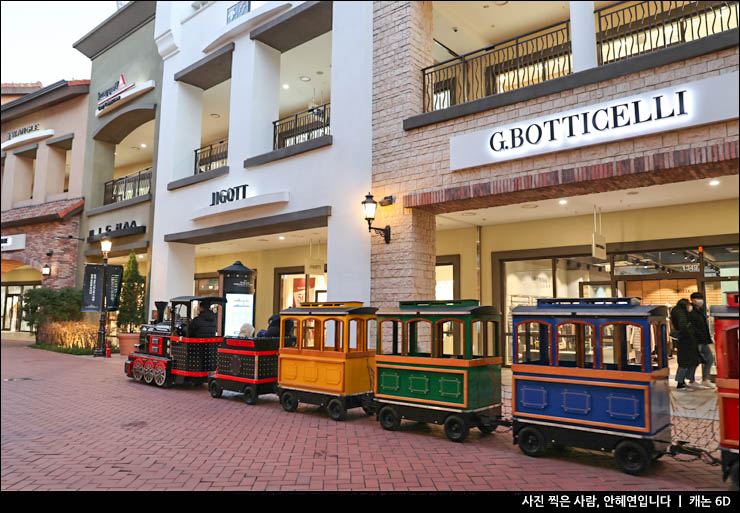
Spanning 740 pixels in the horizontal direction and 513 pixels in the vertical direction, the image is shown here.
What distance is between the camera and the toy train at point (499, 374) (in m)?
5.27

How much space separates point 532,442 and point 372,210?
4.82 meters

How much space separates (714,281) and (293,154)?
933 cm

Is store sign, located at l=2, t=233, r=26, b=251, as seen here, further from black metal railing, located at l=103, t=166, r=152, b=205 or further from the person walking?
the person walking

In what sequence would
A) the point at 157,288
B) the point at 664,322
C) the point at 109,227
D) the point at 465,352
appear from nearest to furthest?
the point at 664,322, the point at 465,352, the point at 157,288, the point at 109,227

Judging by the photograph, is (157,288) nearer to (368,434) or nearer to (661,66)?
(368,434)

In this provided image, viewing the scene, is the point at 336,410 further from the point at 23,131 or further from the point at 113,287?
the point at 23,131

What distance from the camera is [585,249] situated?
39.9 ft

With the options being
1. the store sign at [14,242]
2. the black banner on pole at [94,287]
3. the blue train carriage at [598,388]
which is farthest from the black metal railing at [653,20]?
the store sign at [14,242]

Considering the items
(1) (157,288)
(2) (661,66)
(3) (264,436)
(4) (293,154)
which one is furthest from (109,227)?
(2) (661,66)

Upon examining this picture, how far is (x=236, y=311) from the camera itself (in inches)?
559

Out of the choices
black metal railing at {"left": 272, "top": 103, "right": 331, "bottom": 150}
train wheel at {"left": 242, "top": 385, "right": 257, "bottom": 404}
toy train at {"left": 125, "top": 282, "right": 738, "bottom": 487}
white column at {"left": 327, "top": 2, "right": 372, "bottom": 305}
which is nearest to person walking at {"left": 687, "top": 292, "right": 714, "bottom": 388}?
toy train at {"left": 125, "top": 282, "right": 738, "bottom": 487}

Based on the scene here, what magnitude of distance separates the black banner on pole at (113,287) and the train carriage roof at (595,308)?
1379 cm

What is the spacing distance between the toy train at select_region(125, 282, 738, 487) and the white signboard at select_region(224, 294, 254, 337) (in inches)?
173

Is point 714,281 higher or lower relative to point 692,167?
lower
